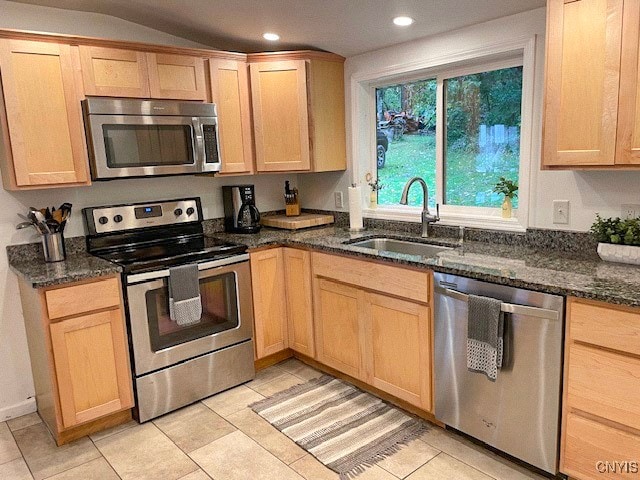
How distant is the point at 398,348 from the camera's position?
2.61m

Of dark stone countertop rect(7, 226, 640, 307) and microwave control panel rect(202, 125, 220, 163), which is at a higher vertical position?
microwave control panel rect(202, 125, 220, 163)

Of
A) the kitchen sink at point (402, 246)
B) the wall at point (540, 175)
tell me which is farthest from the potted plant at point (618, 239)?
the kitchen sink at point (402, 246)

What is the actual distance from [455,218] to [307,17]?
1508mm

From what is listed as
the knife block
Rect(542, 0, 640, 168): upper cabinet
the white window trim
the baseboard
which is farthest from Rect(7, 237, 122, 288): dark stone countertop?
Rect(542, 0, 640, 168): upper cabinet

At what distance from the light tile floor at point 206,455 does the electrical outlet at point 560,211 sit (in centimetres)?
123

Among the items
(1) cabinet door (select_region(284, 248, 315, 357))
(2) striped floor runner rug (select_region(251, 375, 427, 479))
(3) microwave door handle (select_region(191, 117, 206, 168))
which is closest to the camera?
(2) striped floor runner rug (select_region(251, 375, 427, 479))

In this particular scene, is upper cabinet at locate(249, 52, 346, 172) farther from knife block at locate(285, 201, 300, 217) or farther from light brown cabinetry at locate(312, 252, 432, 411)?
light brown cabinetry at locate(312, 252, 432, 411)

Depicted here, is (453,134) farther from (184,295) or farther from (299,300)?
(184,295)

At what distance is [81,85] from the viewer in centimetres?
261

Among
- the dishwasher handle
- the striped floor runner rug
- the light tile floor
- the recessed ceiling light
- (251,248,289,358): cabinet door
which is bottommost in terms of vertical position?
the light tile floor

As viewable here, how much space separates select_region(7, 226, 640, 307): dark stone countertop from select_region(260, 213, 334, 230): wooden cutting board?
181 mm

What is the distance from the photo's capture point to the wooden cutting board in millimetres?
3482

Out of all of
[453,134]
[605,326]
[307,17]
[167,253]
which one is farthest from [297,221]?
[605,326]

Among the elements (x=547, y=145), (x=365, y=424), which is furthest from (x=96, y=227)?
(x=547, y=145)
